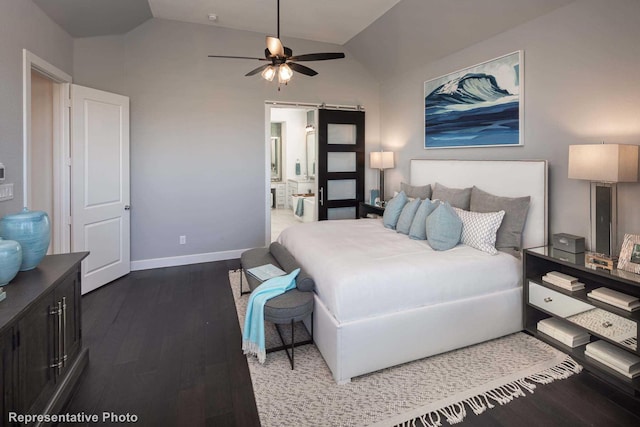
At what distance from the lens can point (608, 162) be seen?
94.9 inches

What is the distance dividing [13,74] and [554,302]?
448 centimetres

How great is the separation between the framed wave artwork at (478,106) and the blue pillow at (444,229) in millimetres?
1187

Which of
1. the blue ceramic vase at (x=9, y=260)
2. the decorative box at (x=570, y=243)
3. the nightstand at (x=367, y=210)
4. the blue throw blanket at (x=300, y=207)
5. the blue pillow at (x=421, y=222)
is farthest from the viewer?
the blue throw blanket at (x=300, y=207)

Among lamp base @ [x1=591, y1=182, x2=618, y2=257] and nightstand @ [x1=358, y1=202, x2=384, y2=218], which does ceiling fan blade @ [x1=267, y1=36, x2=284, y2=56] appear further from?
→ nightstand @ [x1=358, y1=202, x2=384, y2=218]

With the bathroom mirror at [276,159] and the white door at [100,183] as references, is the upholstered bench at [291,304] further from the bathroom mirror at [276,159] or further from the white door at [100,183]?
the bathroom mirror at [276,159]

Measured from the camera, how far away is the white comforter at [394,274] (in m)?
2.33

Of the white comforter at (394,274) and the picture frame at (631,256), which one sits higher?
the picture frame at (631,256)

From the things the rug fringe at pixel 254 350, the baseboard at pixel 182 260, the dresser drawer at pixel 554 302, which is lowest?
the rug fringe at pixel 254 350

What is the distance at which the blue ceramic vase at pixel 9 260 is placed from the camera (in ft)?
5.57

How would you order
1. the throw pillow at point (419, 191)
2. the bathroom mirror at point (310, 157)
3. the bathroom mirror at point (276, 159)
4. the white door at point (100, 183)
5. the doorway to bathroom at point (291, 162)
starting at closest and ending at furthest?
the white door at point (100, 183) → the throw pillow at point (419, 191) → the doorway to bathroom at point (291, 162) → the bathroom mirror at point (310, 157) → the bathroom mirror at point (276, 159)

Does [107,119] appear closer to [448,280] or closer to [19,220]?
[19,220]

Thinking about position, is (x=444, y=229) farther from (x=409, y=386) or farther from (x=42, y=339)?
(x=42, y=339)

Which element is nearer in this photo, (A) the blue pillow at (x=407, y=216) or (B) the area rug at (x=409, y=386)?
(B) the area rug at (x=409, y=386)

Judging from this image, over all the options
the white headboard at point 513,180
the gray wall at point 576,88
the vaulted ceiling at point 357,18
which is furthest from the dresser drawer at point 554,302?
the vaulted ceiling at point 357,18
